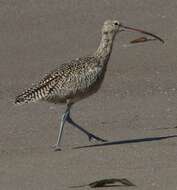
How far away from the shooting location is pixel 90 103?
52.6 ft

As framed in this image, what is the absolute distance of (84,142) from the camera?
13.2 meters

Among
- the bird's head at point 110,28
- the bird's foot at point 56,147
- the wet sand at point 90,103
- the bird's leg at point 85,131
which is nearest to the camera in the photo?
the wet sand at point 90,103

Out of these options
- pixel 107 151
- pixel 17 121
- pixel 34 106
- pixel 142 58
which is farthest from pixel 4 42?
pixel 107 151

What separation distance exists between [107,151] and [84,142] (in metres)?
1.24

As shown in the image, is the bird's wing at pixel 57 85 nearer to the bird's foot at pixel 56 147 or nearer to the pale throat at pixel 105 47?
the pale throat at pixel 105 47

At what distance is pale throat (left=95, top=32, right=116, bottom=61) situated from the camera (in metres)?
13.5

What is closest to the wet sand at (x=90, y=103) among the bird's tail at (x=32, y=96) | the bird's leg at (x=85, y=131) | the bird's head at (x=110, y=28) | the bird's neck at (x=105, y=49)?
the bird's leg at (x=85, y=131)

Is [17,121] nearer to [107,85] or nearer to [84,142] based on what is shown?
[84,142]

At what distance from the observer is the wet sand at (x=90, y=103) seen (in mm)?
10781

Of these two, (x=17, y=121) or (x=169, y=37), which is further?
(x=169, y=37)

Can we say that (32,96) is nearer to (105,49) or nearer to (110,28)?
(105,49)

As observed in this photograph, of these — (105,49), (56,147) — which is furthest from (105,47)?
(56,147)

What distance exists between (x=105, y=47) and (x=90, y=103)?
261 centimetres

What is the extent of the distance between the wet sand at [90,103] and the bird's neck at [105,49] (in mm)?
913
